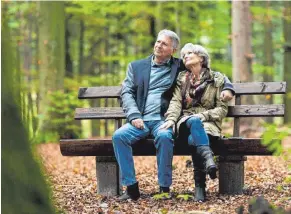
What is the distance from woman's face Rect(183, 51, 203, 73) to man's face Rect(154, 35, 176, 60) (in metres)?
0.20

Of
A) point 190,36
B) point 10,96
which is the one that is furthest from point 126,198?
point 190,36

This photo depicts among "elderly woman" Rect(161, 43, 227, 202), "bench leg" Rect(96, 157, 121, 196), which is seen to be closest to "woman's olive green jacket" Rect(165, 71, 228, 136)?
"elderly woman" Rect(161, 43, 227, 202)

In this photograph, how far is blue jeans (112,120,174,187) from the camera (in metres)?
5.93

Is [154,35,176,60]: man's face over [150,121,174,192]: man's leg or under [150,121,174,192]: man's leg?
over

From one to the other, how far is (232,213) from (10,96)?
2614mm

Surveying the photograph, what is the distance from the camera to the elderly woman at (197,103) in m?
5.96

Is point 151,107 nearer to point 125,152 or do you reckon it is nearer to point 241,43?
point 125,152

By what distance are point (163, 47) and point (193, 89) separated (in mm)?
510

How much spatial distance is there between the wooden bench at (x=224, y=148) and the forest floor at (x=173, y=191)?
0.52 ft

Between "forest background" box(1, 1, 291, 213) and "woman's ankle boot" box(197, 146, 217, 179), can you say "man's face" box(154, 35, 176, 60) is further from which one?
"forest background" box(1, 1, 291, 213)

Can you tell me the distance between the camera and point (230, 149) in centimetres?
604

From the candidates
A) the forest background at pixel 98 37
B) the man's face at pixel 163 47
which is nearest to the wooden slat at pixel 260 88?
the man's face at pixel 163 47

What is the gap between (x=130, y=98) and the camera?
636 centimetres

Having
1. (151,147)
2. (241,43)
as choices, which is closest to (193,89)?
(151,147)
